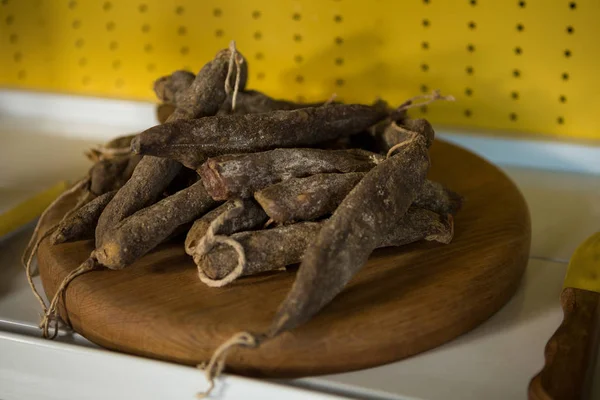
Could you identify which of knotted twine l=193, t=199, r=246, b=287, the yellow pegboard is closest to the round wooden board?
knotted twine l=193, t=199, r=246, b=287

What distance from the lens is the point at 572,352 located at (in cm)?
62

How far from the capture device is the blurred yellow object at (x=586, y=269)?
2.44 feet

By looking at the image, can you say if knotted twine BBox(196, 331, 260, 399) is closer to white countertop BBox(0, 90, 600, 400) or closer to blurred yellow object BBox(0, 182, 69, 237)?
white countertop BBox(0, 90, 600, 400)

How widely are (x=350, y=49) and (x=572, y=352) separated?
0.86 metres

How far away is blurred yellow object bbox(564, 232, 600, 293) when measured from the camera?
745 millimetres

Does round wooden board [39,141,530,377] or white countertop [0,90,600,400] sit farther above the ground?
round wooden board [39,141,530,377]

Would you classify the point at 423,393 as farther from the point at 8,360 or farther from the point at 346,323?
the point at 8,360

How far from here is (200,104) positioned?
2.77ft

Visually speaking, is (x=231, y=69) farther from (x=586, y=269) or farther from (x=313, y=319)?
(x=586, y=269)

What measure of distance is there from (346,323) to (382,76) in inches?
32.1

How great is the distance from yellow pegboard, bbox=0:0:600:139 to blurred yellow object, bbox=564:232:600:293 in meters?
0.50

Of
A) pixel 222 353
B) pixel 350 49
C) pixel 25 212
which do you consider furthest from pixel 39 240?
pixel 350 49

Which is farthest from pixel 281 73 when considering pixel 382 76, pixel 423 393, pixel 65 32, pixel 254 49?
pixel 423 393

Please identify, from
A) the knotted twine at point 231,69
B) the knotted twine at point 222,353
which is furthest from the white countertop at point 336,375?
the knotted twine at point 231,69
